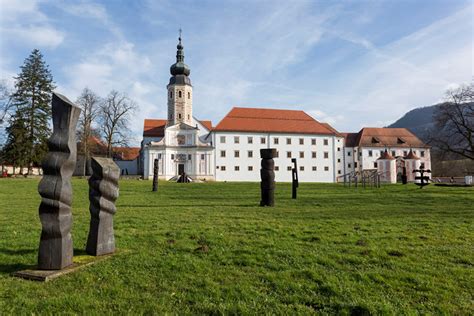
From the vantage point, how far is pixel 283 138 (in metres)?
60.2

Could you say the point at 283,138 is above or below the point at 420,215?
above

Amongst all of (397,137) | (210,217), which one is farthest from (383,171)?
(210,217)

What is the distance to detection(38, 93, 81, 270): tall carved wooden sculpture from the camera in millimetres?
4578

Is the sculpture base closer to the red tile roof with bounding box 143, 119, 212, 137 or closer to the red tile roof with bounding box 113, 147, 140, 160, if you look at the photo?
the red tile roof with bounding box 143, 119, 212, 137

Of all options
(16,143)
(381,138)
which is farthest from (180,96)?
(381,138)

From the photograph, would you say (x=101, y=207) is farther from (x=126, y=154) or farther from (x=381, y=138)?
(x=381, y=138)

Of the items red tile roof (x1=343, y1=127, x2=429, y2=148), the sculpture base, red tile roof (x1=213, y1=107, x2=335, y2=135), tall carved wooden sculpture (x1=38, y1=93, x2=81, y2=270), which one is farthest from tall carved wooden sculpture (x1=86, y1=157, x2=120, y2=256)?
red tile roof (x1=343, y1=127, x2=429, y2=148)

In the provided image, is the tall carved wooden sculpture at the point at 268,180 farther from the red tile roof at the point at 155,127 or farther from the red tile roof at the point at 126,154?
the red tile roof at the point at 126,154

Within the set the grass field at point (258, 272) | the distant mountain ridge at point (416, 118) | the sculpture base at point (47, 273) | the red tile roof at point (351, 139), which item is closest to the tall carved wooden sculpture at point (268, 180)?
the grass field at point (258, 272)

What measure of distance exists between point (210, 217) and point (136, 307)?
6364mm

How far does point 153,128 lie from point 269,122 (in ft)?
74.7

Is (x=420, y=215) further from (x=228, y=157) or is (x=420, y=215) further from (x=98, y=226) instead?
(x=228, y=157)

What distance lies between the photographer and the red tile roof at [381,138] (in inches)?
2697

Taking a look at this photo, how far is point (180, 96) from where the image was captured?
60.1m
